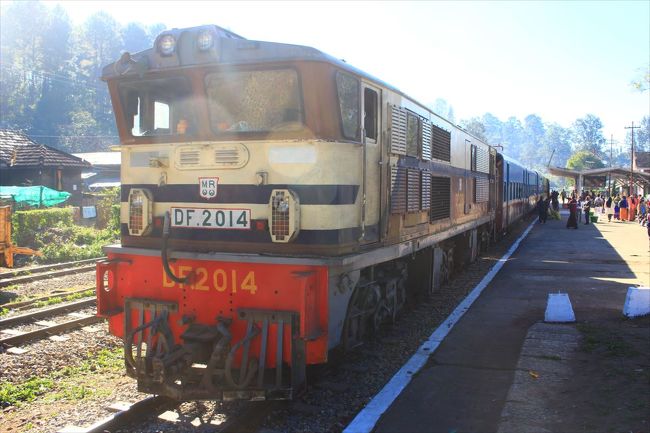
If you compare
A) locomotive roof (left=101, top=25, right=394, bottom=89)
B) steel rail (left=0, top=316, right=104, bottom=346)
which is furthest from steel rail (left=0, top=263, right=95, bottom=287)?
locomotive roof (left=101, top=25, right=394, bottom=89)

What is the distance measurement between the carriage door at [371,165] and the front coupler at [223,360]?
1.44m

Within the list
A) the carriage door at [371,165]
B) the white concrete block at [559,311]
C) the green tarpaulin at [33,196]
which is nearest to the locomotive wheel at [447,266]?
the white concrete block at [559,311]

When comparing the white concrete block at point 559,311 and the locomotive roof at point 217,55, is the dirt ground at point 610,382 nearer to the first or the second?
the white concrete block at point 559,311

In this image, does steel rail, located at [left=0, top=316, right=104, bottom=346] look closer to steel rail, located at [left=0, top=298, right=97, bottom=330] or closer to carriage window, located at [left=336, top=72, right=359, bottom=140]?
steel rail, located at [left=0, top=298, right=97, bottom=330]

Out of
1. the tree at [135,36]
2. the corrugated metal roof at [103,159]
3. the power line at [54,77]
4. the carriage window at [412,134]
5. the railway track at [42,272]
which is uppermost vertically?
the tree at [135,36]

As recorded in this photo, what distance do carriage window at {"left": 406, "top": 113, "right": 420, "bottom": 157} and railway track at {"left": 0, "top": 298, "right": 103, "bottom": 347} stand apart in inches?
214

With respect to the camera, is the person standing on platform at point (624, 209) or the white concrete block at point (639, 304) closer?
the white concrete block at point (639, 304)

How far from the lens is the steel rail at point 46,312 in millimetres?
8469

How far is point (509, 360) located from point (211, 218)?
3.95 metres

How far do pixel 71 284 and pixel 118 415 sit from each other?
25.9ft

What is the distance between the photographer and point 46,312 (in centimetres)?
903

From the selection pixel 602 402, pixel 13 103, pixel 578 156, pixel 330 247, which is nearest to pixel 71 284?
pixel 330 247

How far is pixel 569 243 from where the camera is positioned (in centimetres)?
2127

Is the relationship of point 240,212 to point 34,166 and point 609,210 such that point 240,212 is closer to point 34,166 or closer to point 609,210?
point 34,166
